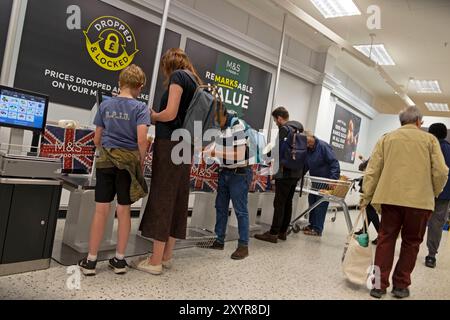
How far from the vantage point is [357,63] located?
869cm

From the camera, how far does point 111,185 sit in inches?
99.5

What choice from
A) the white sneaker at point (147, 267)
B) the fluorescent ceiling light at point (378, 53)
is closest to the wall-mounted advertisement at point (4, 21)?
the white sneaker at point (147, 267)

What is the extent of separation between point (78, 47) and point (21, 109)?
6.04 ft

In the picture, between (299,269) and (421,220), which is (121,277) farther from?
(421,220)

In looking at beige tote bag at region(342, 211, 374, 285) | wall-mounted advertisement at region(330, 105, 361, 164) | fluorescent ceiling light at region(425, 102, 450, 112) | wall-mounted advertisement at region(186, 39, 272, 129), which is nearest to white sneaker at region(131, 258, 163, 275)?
beige tote bag at region(342, 211, 374, 285)

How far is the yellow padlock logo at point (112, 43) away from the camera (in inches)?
169

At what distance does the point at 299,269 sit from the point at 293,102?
15.6 ft

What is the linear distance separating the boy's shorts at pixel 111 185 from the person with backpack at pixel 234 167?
2.89 ft

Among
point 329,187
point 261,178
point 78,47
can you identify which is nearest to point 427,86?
point 329,187

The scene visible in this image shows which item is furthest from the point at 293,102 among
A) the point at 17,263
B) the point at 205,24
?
the point at 17,263

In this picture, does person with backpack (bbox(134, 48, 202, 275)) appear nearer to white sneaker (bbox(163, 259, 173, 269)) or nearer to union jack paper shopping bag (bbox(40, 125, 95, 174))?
white sneaker (bbox(163, 259, 173, 269))

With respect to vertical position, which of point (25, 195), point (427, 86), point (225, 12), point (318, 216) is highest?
point (427, 86)

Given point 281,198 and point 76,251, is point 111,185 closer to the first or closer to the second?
point 76,251
